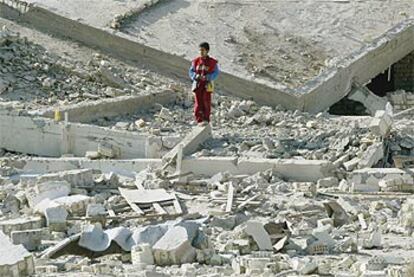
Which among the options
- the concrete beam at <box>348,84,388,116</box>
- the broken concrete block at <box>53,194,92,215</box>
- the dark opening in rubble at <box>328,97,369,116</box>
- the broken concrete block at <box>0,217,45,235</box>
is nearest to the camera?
the broken concrete block at <box>0,217,45,235</box>

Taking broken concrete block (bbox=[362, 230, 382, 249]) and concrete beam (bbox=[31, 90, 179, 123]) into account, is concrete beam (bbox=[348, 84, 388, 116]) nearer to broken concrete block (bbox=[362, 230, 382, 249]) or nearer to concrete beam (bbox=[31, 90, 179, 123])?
concrete beam (bbox=[31, 90, 179, 123])

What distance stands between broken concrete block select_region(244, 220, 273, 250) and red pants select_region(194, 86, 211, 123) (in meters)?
5.83

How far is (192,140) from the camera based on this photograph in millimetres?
18375

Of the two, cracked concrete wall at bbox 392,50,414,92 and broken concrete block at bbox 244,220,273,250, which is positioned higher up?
cracked concrete wall at bbox 392,50,414,92

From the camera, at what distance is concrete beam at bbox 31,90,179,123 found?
20250 millimetres

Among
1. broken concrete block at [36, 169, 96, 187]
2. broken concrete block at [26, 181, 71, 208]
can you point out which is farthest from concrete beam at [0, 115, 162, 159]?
broken concrete block at [26, 181, 71, 208]

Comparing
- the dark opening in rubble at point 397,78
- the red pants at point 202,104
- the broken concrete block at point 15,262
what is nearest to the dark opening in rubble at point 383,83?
the dark opening in rubble at point 397,78

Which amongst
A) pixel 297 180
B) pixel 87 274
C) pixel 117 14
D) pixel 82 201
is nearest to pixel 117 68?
pixel 117 14

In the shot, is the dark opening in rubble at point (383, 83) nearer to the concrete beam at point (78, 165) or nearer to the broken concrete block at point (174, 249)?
the concrete beam at point (78, 165)

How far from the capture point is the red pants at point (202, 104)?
62.4 feet

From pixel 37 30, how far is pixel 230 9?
10.8ft

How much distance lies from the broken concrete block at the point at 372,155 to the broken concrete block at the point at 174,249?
4869mm

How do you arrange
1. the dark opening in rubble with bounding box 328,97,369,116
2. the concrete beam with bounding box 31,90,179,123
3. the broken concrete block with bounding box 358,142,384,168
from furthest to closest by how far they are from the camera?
the dark opening in rubble with bounding box 328,97,369,116 → the concrete beam with bounding box 31,90,179,123 → the broken concrete block with bounding box 358,142,384,168

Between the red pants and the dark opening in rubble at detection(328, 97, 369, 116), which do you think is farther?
the dark opening in rubble at detection(328, 97, 369, 116)
